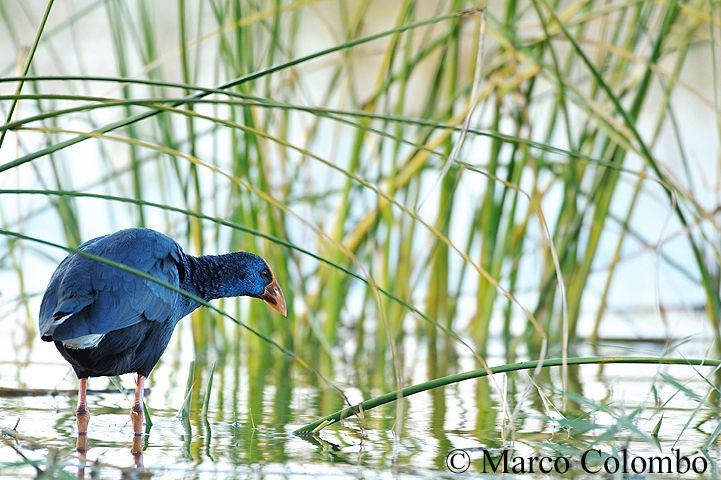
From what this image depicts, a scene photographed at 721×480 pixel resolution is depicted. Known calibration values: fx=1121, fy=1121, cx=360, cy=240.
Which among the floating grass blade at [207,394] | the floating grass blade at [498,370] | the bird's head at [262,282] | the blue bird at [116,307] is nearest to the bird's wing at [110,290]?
the blue bird at [116,307]

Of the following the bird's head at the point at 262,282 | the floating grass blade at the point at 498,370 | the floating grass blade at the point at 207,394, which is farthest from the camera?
the bird's head at the point at 262,282

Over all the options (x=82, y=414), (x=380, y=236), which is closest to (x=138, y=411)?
(x=82, y=414)

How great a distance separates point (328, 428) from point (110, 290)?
65 cm

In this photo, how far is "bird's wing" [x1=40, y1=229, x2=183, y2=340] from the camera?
2350 millimetres

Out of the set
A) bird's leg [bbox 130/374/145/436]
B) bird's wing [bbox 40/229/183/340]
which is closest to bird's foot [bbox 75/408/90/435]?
bird's leg [bbox 130/374/145/436]

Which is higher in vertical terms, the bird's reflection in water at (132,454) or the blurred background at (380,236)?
the blurred background at (380,236)

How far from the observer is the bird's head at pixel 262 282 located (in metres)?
3.15

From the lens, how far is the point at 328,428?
8.95 feet

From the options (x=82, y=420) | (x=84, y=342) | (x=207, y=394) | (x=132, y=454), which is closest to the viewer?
(x=132, y=454)

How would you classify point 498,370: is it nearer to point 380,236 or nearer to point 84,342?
point 84,342

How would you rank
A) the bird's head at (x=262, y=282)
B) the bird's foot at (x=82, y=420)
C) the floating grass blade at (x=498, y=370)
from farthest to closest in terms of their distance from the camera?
the bird's head at (x=262, y=282) < the bird's foot at (x=82, y=420) < the floating grass blade at (x=498, y=370)

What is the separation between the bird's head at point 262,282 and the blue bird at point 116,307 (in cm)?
19

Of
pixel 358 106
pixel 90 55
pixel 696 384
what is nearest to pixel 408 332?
pixel 358 106

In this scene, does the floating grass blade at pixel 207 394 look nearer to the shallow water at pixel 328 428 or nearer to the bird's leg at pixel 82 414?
the shallow water at pixel 328 428
